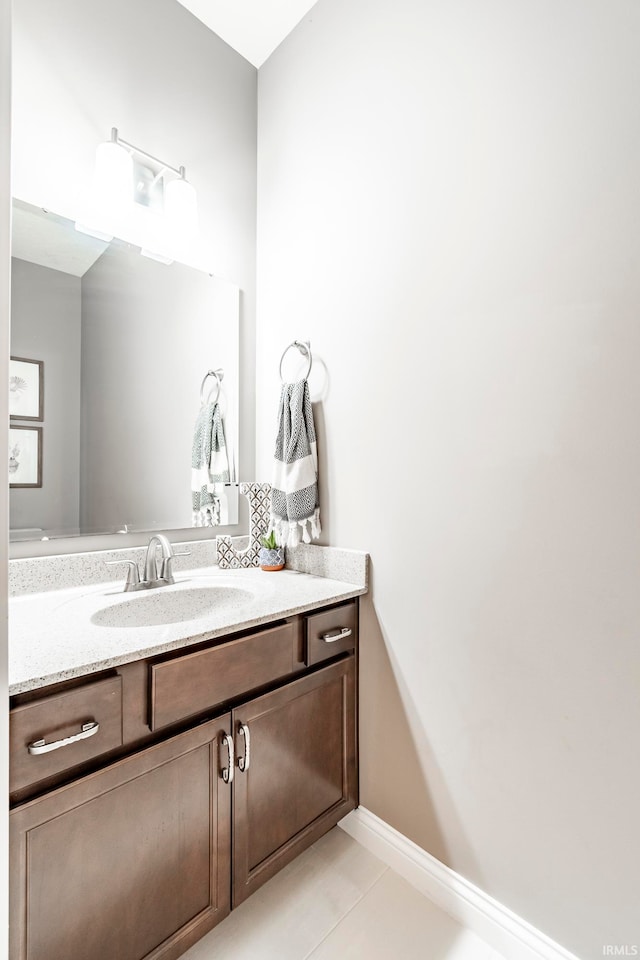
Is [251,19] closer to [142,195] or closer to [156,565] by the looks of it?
[142,195]

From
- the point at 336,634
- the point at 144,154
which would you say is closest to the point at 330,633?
the point at 336,634

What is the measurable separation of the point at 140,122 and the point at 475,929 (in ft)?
8.73

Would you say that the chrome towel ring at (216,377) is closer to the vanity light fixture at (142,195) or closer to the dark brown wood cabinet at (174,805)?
the vanity light fixture at (142,195)

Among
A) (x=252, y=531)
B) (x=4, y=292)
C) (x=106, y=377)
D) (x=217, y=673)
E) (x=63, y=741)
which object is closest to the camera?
(x=4, y=292)

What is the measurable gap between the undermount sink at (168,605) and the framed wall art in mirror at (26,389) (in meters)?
0.61

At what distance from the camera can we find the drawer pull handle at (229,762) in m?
1.17

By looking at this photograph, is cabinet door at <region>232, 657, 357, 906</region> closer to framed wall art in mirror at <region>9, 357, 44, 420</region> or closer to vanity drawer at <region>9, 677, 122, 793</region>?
vanity drawer at <region>9, 677, 122, 793</region>

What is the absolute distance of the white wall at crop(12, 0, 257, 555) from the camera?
1.39m

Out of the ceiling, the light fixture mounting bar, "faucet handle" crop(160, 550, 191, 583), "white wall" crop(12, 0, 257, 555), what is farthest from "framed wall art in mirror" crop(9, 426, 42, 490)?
the ceiling

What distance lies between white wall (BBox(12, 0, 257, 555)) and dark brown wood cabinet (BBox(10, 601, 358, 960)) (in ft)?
2.18

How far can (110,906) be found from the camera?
98 cm

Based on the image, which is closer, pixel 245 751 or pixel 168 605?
pixel 245 751

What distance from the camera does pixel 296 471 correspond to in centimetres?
167

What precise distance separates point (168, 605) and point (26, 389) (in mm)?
763
